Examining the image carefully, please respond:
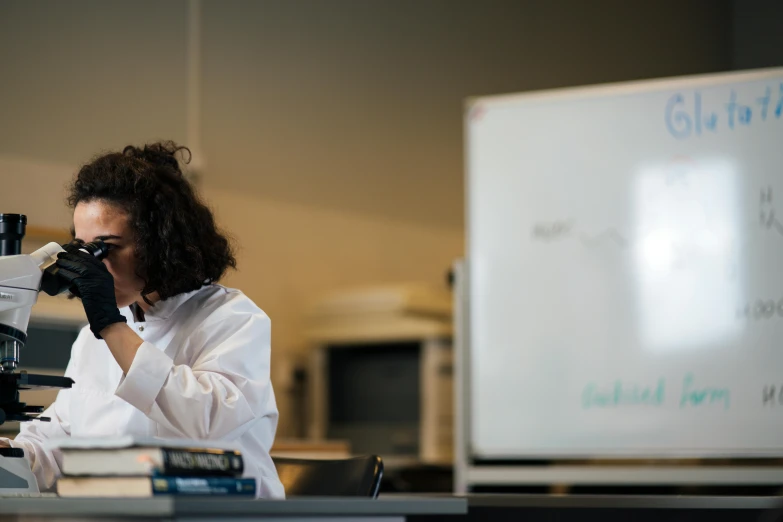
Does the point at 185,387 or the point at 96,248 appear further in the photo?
the point at 96,248

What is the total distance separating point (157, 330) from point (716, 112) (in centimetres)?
153

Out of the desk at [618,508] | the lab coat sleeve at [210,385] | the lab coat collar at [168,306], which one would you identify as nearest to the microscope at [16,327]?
the lab coat sleeve at [210,385]

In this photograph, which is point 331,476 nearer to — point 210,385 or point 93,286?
point 210,385

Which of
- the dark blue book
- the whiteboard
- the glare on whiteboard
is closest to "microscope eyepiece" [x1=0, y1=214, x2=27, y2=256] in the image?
the dark blue book

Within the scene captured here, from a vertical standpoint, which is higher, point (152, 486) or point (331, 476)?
point (152, 486)

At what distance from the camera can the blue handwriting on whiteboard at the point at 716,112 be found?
7.88 ft

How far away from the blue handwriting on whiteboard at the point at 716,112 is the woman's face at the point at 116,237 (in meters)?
1.50

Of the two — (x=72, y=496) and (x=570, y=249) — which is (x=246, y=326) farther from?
(x=570, y=249)

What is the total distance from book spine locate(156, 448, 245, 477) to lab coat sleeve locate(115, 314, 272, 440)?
0.97 feet

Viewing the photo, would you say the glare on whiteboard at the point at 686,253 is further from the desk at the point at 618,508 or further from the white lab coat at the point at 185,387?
the white lab coat at the point at 185,387

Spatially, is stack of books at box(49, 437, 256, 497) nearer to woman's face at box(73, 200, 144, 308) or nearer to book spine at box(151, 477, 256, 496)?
book spine at box(151, 477, 256, 496)

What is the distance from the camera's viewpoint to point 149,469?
36.5 inches

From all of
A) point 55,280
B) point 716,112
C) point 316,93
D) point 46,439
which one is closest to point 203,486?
point 55,280

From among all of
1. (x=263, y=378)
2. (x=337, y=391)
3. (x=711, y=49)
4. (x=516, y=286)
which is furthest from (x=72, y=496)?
(x=711, y=49)
